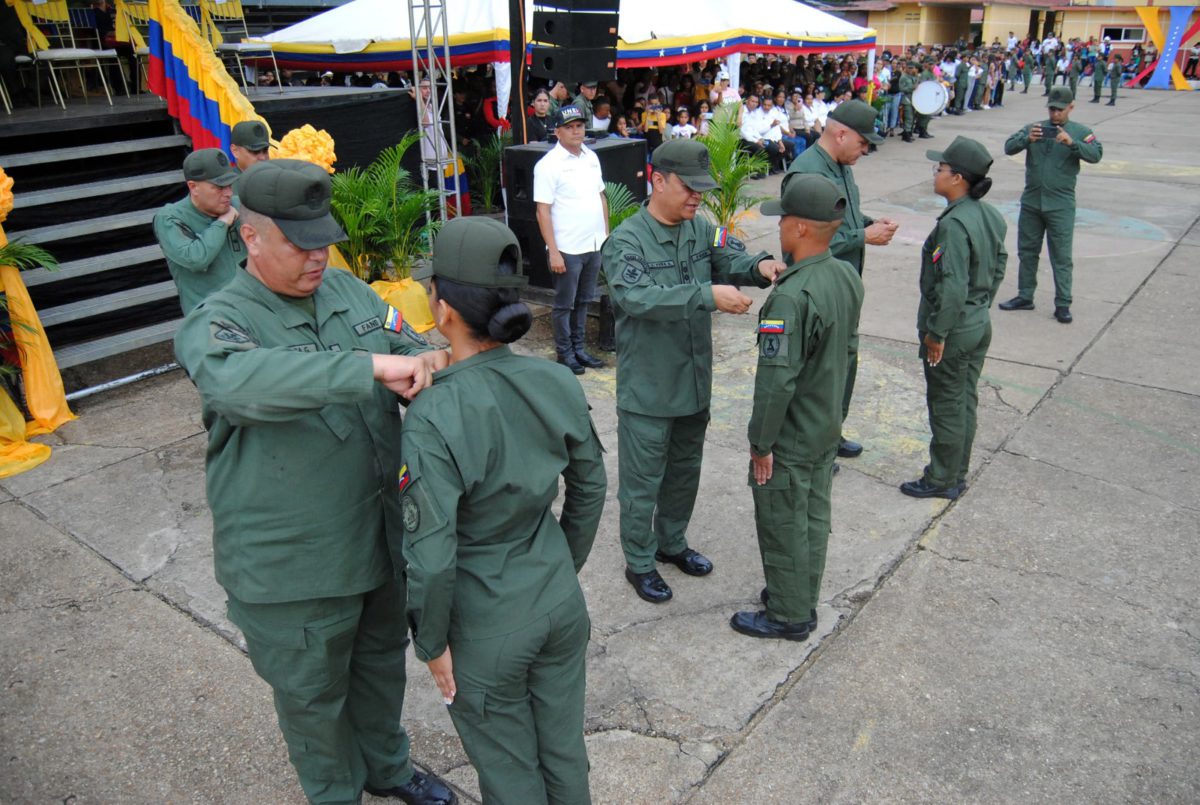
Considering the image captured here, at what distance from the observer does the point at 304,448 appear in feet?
7.16

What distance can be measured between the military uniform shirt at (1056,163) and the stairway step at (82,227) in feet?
23.0

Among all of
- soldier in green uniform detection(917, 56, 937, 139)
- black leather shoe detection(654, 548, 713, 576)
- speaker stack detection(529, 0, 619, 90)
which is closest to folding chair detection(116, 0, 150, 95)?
speaker stack detection(529, 0, 619, 90)

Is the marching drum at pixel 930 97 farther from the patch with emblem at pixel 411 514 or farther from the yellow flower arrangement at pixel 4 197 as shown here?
the patch with emblem at pixel 411 514

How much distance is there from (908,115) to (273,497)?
19506 mm

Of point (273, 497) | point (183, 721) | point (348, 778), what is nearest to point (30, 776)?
point (183, 721)

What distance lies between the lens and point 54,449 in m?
5.42

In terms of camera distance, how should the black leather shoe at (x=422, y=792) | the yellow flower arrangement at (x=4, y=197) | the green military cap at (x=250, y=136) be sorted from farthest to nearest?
the yellow flower arrangement at (x=4, y=197), the green military cap at (x=250, y=136), the black leather shoe at (x=422, y=792)

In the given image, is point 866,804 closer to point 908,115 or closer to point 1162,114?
point 908,115

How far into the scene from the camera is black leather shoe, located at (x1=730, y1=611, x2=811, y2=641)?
3.59m

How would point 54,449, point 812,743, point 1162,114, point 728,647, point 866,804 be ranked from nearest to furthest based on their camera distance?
point 866,804
point 812,743
point 728,647
point 54,449
point 1162,114

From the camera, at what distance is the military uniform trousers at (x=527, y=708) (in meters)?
2.11

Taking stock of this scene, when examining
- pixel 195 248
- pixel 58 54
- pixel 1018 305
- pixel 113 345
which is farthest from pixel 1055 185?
pixel 58 54

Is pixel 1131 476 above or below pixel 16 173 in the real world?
below

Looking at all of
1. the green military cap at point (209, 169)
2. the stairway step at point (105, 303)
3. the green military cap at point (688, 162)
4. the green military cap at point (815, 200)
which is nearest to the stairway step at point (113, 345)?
the stairway step at point (105, 303)
